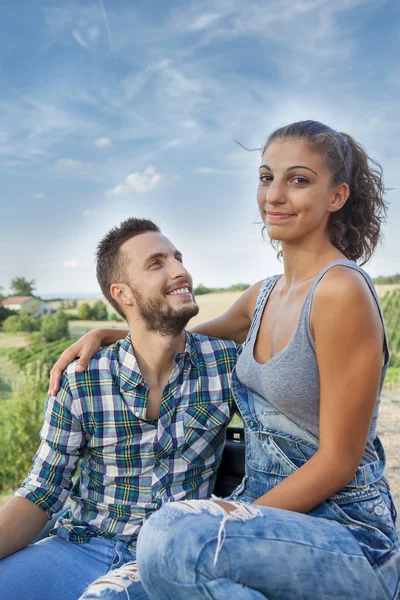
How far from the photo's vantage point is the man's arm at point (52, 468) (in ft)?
6.22

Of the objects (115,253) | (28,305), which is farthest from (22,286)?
(115,253)

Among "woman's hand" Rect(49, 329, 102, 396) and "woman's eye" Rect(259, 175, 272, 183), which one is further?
"woman's hand" Rect(49, 329, 102, 396)

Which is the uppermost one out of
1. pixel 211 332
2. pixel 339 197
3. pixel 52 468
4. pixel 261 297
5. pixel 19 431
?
pixel 339 197

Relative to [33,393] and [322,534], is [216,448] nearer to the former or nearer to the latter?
[322,534]

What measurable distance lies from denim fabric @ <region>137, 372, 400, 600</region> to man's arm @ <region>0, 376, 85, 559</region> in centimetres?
66

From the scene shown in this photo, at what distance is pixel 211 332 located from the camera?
222cm

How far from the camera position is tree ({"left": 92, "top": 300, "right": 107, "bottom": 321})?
9.30 metres

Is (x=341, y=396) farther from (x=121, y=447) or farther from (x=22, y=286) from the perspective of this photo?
(x=22, y=286)

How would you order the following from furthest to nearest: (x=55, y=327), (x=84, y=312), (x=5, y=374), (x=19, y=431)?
(x=84, y=312)
(x=55, y=327)
(x=5, y=374)
(x=19, y=431)

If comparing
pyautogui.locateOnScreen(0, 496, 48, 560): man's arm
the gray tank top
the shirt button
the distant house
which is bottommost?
pyautogui.locateOnScreen(0, 496, 48, 560): man's arm

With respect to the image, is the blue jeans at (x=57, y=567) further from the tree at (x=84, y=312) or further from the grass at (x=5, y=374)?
the tree at (x=84, y=312)

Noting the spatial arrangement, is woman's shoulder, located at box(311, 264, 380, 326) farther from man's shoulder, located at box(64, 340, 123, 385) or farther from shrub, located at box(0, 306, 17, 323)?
shrub, located at box(0, 306, 17, 323)

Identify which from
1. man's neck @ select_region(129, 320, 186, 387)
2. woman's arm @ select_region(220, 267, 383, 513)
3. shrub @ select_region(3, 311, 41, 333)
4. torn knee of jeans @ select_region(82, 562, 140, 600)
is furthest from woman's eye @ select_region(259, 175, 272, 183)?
shrub @ select_region(3, 311, 41, 333)

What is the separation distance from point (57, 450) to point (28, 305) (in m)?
6.87
